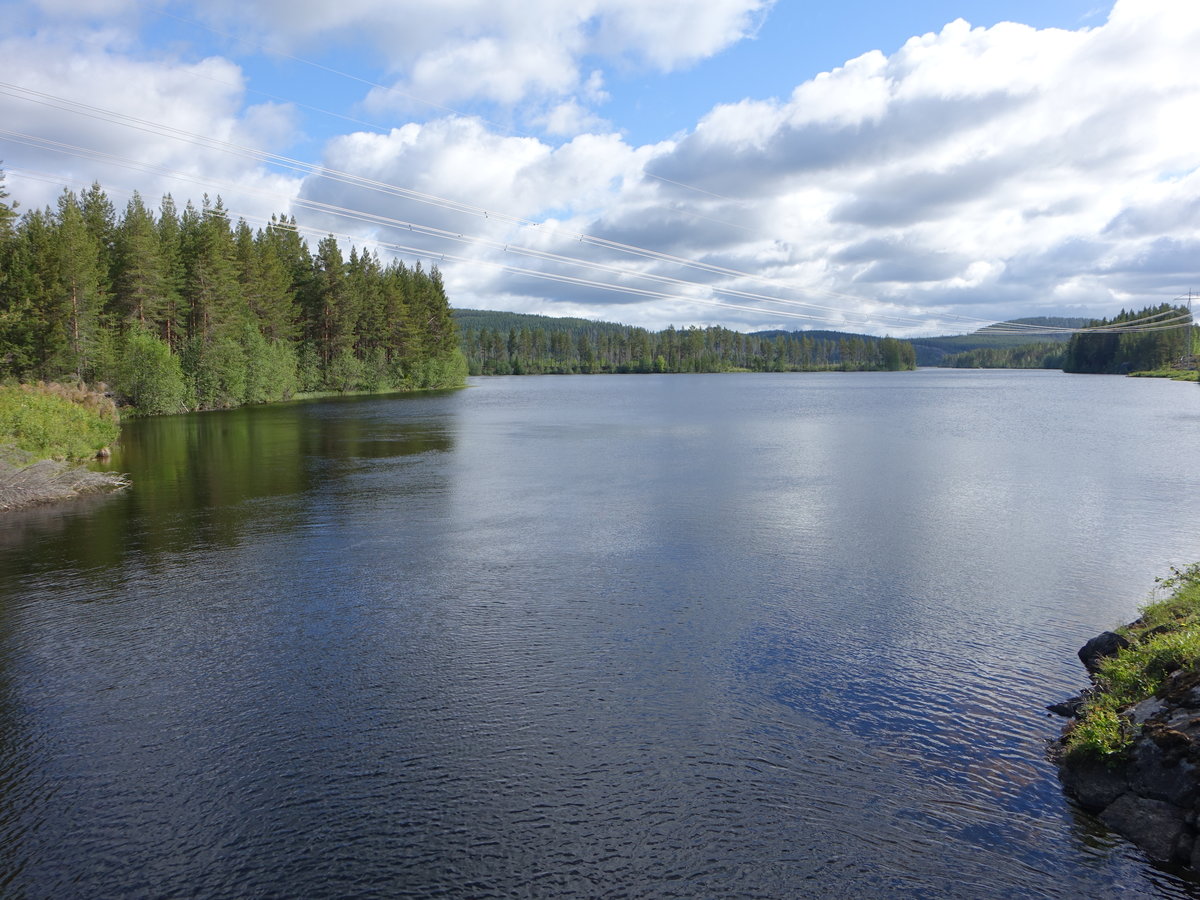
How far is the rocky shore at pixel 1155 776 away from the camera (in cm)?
912

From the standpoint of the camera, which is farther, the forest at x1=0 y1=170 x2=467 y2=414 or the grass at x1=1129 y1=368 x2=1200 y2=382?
the grass at x1=1129 y1=368 x2=1200 y2=382

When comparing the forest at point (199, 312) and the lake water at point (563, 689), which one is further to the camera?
the forest at point (199, 312)

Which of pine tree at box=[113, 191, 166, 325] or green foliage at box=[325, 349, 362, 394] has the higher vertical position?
pine tree at box=[113, 191, 166, 325]

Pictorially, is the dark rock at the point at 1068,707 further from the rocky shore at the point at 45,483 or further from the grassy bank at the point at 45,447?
the grassy bank at the point at 45,447

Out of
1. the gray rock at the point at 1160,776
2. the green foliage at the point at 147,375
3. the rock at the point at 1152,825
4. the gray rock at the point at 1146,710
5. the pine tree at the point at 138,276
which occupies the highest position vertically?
the pine tree at the point at 138,276

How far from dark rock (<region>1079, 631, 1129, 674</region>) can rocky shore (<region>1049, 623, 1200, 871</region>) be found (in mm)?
2667

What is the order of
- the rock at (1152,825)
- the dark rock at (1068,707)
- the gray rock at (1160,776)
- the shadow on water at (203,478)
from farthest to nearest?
1. the shadow on water at (203,478)
2. the dark rock at (1068,707)
3. the gray rock at (1160,776)
4. the rock at (1152,825)

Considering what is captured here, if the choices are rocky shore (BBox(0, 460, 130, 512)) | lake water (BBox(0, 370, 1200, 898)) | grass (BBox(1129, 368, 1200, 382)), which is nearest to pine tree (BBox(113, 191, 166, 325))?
rocky shore (BBox(0, 460, 130, 512))

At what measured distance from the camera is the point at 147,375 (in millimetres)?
63812

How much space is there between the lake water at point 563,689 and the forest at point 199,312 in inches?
1362

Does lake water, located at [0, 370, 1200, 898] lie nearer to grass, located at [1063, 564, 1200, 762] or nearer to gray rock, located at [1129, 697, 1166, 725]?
grass, located at [1063, 564, 1200, 762]

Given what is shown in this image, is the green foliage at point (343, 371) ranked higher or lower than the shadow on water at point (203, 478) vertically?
higher

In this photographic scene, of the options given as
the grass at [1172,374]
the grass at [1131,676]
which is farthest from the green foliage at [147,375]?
the grass at [1172,374]

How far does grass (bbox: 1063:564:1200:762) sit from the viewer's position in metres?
10.4
